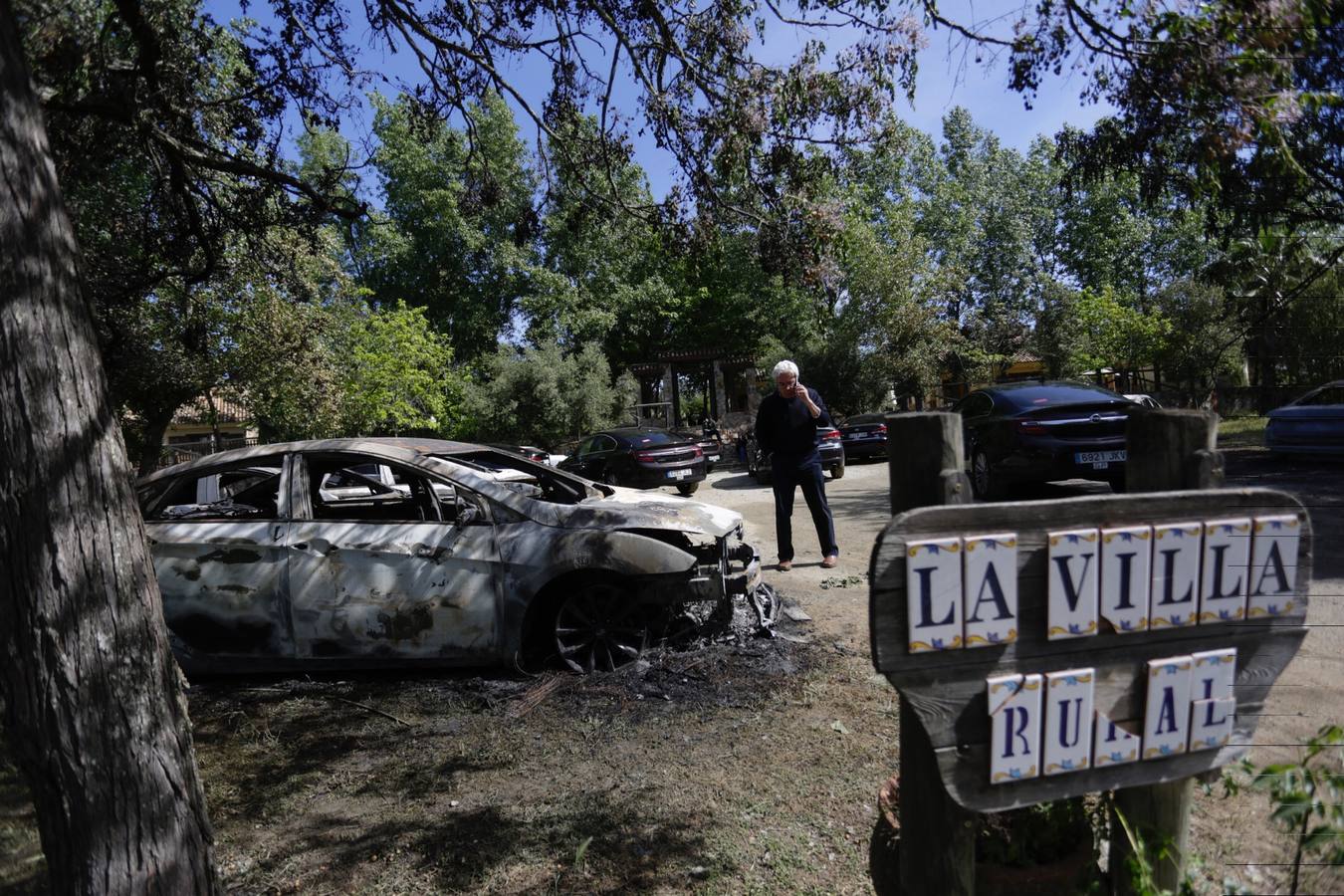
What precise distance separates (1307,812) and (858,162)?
5.71 metres

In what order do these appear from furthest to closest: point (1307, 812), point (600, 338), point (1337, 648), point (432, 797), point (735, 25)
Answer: point (600, 338)
point (735, 25)
point (1337, 648)
point (432, 797)
point (1307, 812)

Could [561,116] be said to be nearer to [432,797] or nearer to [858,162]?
[858,162]

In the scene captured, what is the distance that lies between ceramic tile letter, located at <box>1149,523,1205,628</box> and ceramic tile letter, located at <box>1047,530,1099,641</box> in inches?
5.3

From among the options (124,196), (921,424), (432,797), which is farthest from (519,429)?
(921,424)

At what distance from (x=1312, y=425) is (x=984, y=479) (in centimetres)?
562

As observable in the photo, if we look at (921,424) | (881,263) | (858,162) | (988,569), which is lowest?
(988,569)

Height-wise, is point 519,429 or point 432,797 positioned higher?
point 519,429

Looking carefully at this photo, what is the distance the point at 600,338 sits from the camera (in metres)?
36.1

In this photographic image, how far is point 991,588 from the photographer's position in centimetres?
154

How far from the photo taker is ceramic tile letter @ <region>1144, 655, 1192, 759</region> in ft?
5.28

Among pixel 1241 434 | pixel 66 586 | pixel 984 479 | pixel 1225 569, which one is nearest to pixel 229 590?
pixel 66 586

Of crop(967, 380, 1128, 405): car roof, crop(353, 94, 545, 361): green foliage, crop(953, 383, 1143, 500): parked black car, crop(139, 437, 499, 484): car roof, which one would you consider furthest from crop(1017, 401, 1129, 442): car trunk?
crop(353, 94, 545, 361): green foliage

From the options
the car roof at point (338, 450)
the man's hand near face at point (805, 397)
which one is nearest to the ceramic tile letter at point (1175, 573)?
the car roof at point (338, 450)

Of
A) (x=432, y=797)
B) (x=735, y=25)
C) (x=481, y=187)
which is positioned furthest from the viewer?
(x=481, y=187)
